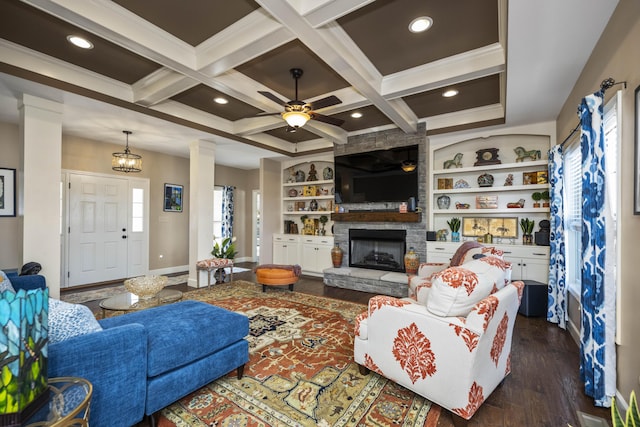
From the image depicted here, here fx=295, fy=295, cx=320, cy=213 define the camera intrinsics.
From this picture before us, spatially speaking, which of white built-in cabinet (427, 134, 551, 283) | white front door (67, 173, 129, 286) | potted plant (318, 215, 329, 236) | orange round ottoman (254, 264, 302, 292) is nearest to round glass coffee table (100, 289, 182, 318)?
orange round ottoman (254, 264, 302, 292)

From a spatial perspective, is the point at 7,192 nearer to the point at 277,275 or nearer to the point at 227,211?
the point at 277,275

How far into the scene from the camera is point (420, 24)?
105 inches

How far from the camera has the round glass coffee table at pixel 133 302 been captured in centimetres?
276

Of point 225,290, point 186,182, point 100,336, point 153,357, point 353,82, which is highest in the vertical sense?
point 353,82

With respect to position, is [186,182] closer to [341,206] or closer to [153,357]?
[341,206]

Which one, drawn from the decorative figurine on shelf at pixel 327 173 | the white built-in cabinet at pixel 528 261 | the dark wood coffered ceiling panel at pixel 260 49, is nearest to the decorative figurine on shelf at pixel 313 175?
the decorative figurine on shelf at pixel 327 173

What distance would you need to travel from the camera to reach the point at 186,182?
7.14 metres

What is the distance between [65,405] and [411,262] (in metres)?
4.67

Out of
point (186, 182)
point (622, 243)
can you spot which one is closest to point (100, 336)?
point (622, 243)

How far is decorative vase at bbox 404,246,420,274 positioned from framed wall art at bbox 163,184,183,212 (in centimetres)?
526

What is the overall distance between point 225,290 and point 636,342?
482cm

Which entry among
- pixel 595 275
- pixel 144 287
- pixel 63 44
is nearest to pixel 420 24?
pixel 595 275

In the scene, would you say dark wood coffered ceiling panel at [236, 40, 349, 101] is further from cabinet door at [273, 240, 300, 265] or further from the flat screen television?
cabinet door at [273, 240, 300, 265]

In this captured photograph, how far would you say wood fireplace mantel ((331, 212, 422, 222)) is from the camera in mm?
5133
